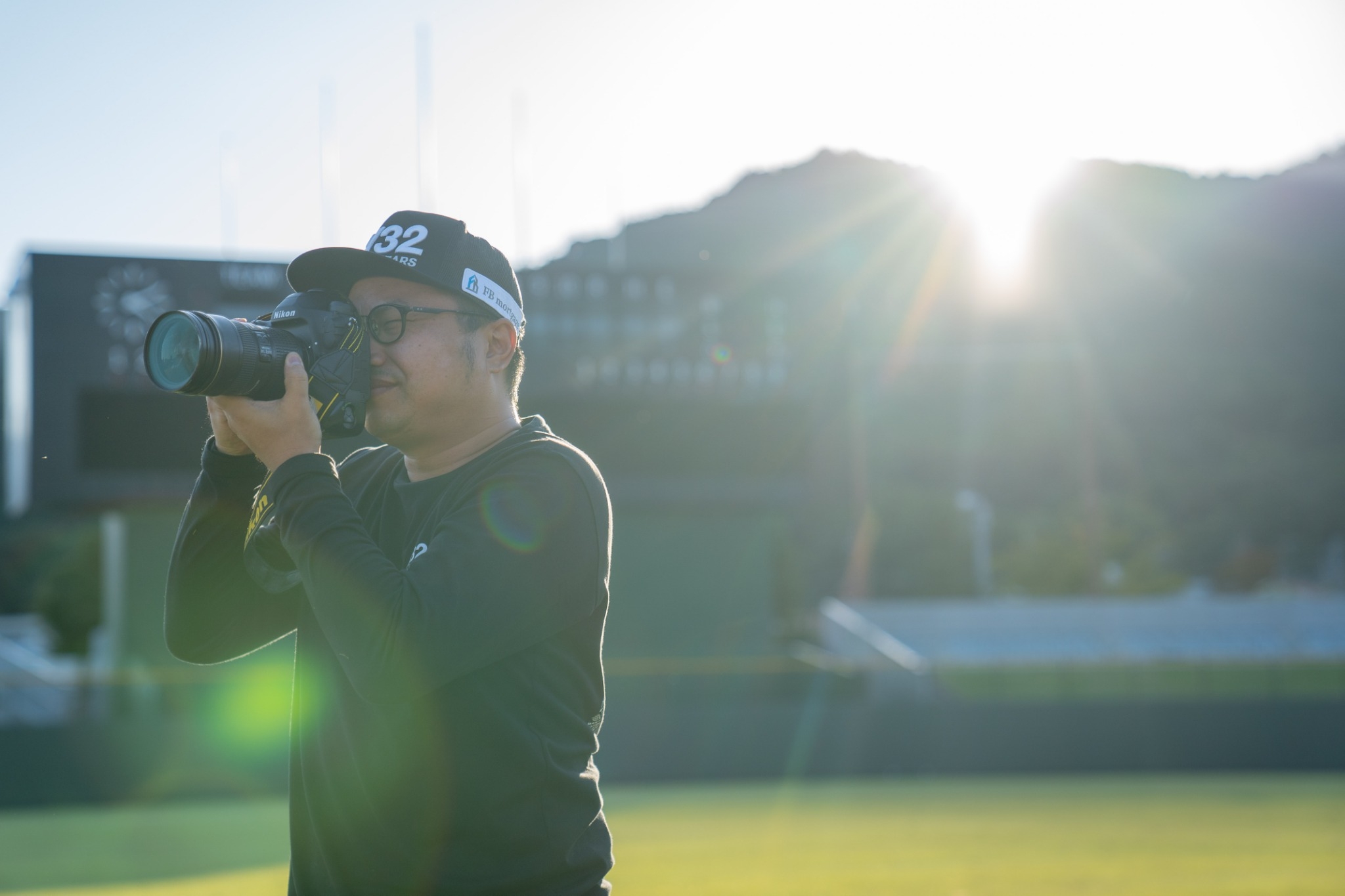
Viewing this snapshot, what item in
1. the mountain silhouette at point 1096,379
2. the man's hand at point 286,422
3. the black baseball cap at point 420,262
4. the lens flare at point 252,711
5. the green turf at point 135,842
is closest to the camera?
the man's hand at point 286,422

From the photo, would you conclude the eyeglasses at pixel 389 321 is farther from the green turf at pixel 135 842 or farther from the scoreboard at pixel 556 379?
the scoreboard at pixel 556 379

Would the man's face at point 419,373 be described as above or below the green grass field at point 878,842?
above

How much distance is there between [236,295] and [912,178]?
64405 millimetres

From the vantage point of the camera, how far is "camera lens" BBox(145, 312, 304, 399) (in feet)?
5.92

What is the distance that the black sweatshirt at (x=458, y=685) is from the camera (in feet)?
5.76

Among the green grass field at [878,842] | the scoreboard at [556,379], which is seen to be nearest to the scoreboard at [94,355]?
the scoreboard at [556,379]

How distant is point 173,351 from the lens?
187cm

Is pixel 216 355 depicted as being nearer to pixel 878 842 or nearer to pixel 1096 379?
pixel 878 842

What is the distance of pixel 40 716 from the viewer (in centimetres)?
1314

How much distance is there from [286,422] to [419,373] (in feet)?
0.71

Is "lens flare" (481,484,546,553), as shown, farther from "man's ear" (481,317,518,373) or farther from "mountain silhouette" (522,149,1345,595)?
"mountain silhouette" (522,149,1345,595)

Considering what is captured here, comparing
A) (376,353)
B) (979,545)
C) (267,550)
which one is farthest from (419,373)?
(979,545)

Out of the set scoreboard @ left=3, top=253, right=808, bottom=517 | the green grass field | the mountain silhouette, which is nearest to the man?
the green grass field

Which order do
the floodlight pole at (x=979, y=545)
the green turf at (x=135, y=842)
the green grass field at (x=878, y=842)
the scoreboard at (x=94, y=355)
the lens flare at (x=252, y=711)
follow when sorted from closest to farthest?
the green grass field at (x=878, y=842) → the green turf at (x=135, y=842) → the scoreboard at (x=94, y=355) → the lens flare at (x=252, y=711) → the floodlight pole at (x=979, y=545)
